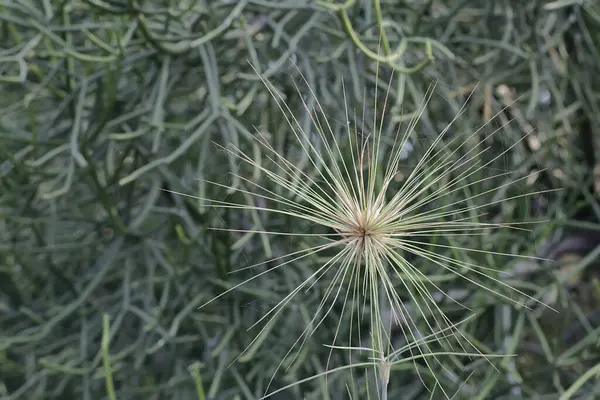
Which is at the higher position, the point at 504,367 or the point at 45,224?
the point at 45,224

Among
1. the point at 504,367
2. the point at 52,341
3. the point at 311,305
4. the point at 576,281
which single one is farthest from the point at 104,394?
the point at 576,281

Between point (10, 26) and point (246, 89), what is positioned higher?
point (10, 26)

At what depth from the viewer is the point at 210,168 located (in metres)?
0.49

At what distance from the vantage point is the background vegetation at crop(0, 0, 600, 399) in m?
0.46

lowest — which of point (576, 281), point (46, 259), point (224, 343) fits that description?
point (576, 281)

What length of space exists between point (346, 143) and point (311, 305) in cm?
12

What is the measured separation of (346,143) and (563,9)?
244 millimetres

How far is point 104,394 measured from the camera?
516 mm

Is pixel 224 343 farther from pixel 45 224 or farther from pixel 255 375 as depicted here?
pixel 45 224

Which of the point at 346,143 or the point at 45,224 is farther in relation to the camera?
the point at 45,224

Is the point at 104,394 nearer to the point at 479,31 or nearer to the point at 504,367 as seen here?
the point at 504,367

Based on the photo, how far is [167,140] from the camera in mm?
510

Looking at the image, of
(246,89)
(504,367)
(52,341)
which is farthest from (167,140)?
(504,367)

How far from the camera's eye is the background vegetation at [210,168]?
46cm
